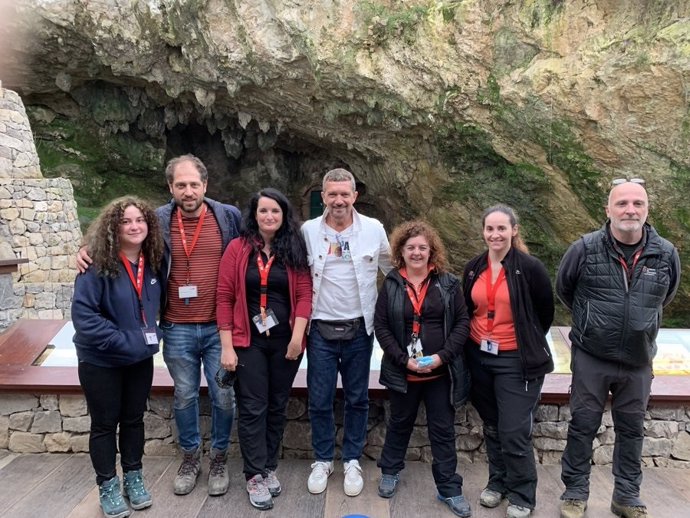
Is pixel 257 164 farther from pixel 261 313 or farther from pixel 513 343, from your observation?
pixel 513 343

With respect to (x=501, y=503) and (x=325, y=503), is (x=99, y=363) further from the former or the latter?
(x=501, y=503)

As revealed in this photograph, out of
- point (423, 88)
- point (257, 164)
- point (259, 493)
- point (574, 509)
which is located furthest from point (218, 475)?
point (257, 164)

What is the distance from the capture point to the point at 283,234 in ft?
8.48

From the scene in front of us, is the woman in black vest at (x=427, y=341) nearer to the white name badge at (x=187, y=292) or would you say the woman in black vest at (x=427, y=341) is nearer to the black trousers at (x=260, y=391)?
the black trousers at (x=260, y=391)

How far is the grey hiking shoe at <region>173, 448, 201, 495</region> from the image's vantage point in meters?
2.69

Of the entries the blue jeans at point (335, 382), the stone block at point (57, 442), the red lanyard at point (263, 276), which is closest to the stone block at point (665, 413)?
the blue jeans at point (335, 382)

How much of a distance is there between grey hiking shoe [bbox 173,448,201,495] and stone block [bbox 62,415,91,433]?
83cm

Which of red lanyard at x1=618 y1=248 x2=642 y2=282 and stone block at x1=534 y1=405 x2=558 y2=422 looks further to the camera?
stone block at x1=534 y1=405 x2=558 y2=422

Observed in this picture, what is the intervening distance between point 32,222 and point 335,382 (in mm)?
7741

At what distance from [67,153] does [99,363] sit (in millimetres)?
12771

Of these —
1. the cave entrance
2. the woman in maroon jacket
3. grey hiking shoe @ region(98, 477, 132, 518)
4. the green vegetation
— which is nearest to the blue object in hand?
the woman in maroon jacket

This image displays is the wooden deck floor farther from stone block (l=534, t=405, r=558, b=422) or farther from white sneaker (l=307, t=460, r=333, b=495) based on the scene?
stone block (l=534, t=405, r=558, b=422)

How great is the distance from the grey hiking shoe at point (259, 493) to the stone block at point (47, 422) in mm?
1477

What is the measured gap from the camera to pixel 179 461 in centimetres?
311
